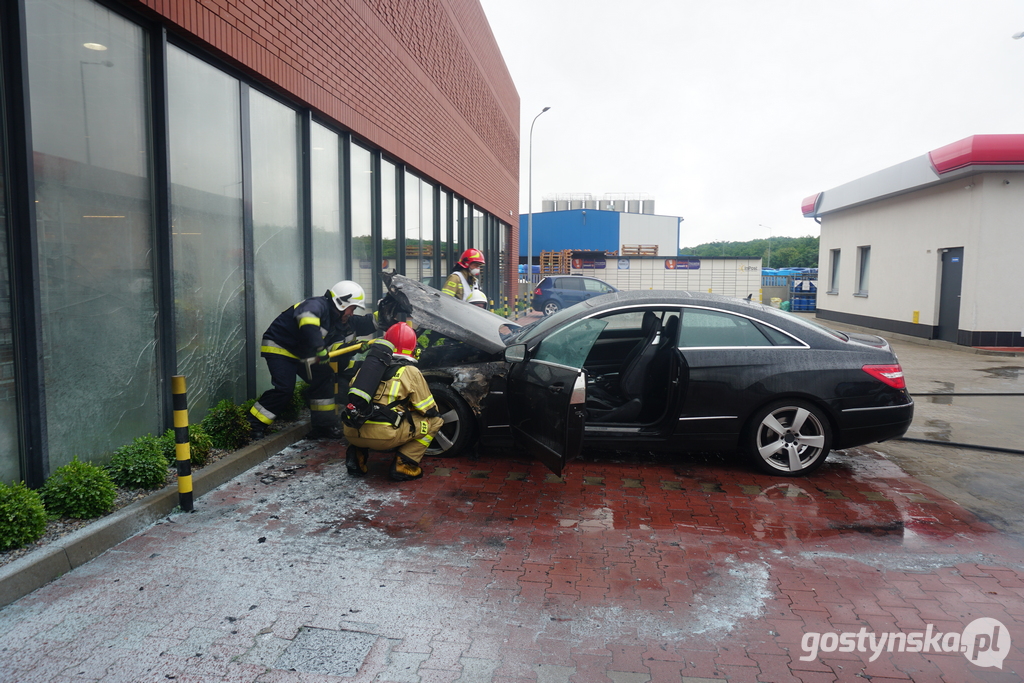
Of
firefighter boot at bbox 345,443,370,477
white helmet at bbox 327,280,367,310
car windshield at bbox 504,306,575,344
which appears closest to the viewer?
firefighter boot at bbox 345,443,370,477

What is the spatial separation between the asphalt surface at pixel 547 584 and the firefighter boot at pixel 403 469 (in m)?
0.09

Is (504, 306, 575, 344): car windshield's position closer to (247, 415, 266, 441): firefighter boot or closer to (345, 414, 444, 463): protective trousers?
(345, 414, 444, 463): protective trousers

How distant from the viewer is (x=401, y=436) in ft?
16.9

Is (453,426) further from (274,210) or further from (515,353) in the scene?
(274,210)

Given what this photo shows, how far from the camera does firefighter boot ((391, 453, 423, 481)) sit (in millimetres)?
5275

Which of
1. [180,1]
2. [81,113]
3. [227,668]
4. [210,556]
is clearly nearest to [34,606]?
[210,556]

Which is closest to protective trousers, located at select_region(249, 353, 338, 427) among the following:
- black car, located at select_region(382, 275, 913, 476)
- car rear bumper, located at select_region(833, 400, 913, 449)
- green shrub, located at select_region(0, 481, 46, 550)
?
black car, located at select_region(382, 275, 913, 476)

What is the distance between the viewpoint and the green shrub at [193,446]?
4996mm

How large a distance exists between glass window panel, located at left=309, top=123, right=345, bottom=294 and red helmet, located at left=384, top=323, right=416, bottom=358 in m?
3.20

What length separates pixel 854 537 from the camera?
4.34 metres

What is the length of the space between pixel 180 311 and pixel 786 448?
5180mm

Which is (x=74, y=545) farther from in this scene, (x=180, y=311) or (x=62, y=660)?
(x=180, y=311)

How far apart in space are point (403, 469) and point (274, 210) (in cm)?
347

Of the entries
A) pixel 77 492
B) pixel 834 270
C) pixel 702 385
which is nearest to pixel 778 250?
pixel 834 270
